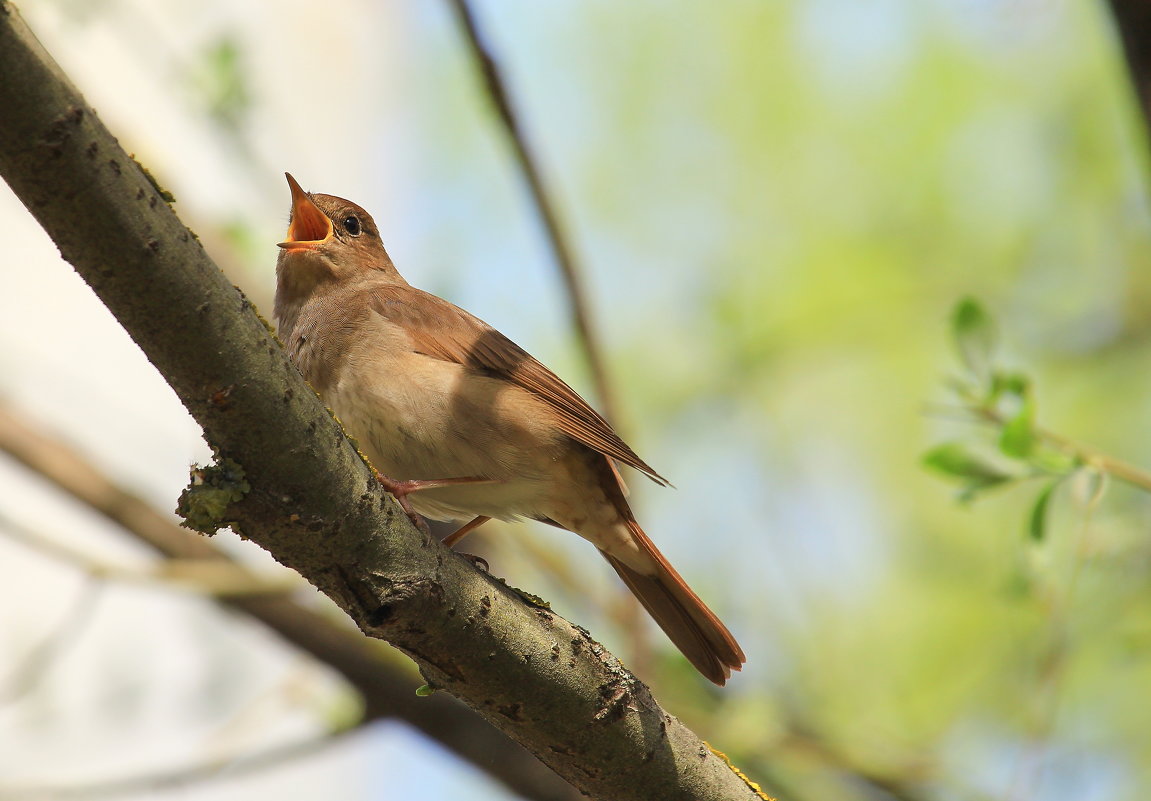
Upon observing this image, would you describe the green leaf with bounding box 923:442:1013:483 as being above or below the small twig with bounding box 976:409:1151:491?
below

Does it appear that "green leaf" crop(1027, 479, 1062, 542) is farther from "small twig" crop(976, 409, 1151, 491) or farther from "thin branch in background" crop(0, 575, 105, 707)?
"thin branch in background" crop(0, 575, 105, 707)

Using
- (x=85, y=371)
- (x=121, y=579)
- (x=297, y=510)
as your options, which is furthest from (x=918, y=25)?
(x=297, y=510)

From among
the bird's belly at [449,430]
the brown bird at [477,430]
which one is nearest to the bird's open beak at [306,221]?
the brown bird at [477,430]

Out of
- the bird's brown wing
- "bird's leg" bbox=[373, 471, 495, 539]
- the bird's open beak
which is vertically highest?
the bird's open beak

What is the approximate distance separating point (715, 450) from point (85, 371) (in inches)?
211


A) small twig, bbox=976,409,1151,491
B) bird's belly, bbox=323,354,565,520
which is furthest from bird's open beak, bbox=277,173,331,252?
small twig, bbox=976,409,1151,491

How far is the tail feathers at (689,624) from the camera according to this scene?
4.43 m

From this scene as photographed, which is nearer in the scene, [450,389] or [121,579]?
[450,389]

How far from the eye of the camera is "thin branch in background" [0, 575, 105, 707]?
16.5 feet

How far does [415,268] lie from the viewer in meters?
8.68

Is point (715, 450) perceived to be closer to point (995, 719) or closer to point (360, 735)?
point (995, 719)

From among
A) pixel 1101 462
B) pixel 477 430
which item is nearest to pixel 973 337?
pixel 1101 462

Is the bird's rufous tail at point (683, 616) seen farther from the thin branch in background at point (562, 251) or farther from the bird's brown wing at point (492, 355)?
the thin branch in background at point (562, 251)

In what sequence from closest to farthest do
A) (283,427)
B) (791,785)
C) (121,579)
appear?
1. (283,427)
2. (121,579)
3. (791,785)
